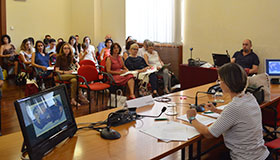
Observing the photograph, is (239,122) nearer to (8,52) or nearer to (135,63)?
(135,63)

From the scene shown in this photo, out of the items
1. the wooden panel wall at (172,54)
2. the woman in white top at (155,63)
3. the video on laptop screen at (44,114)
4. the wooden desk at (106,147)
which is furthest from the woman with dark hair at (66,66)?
the video on laptop screen at (44,114)

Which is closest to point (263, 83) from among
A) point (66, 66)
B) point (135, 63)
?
point (135, 63)

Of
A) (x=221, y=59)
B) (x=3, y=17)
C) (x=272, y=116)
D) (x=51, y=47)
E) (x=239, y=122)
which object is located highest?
(x=3, y=17)

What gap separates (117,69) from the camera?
6.16 metres

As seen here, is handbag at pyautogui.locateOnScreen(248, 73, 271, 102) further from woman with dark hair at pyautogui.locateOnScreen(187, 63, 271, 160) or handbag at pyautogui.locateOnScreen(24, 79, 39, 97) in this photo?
handbag at pyautogui.locateOnScreen(24, 79, 39, 97)

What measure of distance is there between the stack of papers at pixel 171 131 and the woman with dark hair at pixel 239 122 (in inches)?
6.0

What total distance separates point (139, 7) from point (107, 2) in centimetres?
141

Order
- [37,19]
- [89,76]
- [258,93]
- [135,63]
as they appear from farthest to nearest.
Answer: [37,19] < [135,63] < [89,76] < [258,93]

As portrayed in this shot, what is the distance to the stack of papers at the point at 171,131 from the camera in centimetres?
221

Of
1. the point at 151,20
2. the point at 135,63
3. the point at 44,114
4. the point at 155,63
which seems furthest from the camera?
the point at 151,20

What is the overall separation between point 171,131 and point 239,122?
513 millimetres

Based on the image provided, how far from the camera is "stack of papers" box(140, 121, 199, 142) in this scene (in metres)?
2.21

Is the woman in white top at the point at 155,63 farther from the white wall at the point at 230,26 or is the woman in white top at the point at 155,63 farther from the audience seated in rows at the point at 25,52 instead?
the audience seated in rows at the point at 25,52

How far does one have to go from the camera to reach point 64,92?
2104mm
